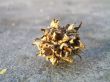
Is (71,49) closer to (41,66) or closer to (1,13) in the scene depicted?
(41,66)

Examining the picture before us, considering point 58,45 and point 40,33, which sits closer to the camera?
point 58,45

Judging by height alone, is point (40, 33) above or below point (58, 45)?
above

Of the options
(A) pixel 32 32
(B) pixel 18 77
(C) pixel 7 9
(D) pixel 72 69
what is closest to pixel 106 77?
(D) pixel 72 69

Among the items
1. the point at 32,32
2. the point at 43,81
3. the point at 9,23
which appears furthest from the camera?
the point at 9,23

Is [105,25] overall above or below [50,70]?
above
